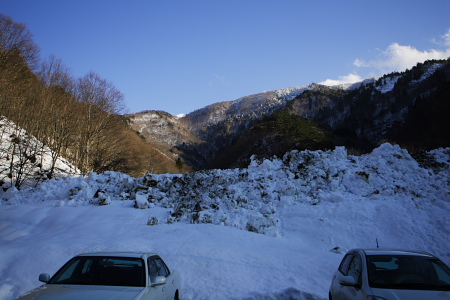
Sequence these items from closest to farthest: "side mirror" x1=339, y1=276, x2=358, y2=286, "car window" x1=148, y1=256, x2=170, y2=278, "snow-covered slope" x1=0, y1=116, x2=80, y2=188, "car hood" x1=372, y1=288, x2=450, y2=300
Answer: "car hood" x1=372, y1=288, x2=450, y2=300
"side mirror" x1=339, y1=276, x2=358, y2=286
"car window" x1=148, y1=256, x2=170, y2=278
"snow-covered slope" x1=0, y1=116, x2=80, y2=188

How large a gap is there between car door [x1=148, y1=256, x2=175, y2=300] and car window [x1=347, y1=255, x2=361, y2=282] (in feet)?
9.51

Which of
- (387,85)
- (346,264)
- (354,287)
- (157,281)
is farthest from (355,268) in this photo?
(387,85)

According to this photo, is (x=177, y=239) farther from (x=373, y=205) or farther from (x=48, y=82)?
(x=48, y=82)

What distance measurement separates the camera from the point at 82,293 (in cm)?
389

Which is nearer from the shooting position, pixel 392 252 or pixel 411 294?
pixel 411 294

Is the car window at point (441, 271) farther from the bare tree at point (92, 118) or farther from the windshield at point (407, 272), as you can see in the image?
the bare tree at point (92, 118)

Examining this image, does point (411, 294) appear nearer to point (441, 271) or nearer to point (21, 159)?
point (441, 271)

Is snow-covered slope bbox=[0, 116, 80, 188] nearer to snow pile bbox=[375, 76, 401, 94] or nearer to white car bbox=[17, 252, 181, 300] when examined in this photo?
white car bbox=[17, 252, 181, 300]

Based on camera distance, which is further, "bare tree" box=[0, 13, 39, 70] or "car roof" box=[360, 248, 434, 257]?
"bare tree" box=[0, 13, 39, 70]

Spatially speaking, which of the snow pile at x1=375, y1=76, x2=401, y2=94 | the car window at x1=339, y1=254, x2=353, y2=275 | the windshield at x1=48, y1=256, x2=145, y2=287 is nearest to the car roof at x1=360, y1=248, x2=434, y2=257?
the car window at x1=339, y1=254, x2=353, y2=275

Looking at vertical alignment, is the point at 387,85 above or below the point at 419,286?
above

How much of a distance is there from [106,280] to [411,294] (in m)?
3.94

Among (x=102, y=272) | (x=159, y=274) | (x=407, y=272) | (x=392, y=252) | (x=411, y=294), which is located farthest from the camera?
(x=159, y=274)

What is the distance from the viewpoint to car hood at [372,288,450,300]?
12.2 feet
